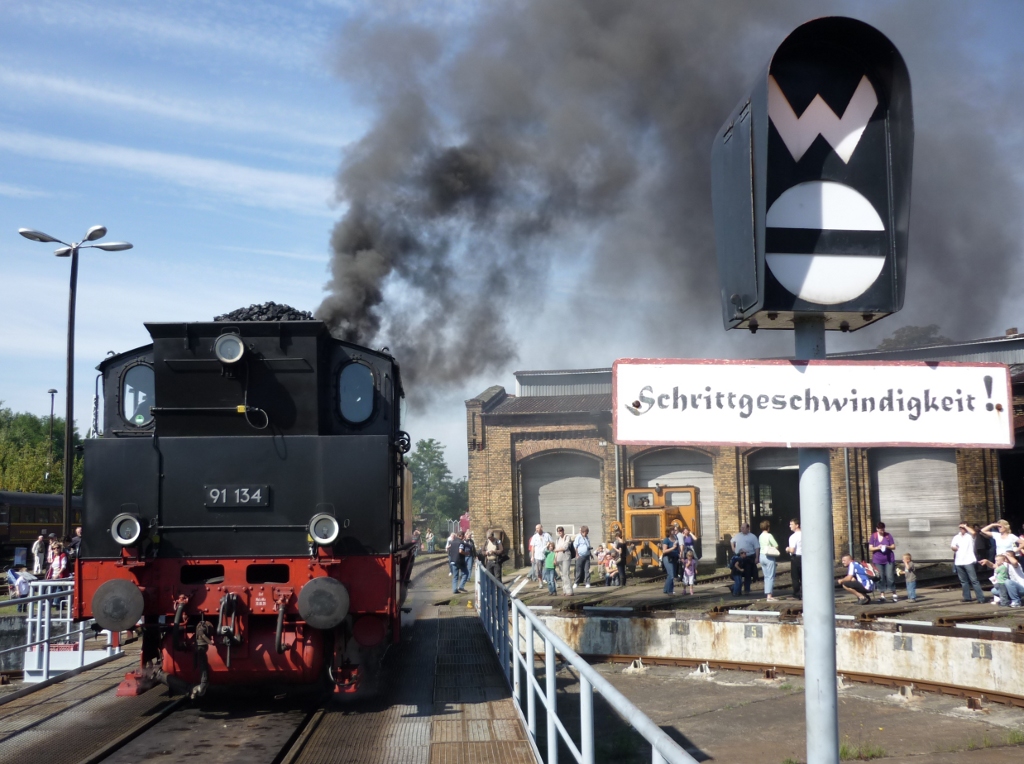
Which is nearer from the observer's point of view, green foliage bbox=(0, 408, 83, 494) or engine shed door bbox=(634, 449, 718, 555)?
engine shed door bbox=(634, 449, 718, 555)

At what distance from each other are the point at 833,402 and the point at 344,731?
261 inches

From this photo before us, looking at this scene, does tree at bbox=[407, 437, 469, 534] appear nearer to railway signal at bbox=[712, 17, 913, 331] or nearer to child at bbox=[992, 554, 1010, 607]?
child at bbox=[992, 554, 1010, 607]

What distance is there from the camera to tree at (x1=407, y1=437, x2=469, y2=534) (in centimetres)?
9206

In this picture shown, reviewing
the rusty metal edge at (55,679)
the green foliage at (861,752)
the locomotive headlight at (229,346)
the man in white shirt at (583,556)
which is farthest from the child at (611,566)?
the locomotive headlight at (229,346)

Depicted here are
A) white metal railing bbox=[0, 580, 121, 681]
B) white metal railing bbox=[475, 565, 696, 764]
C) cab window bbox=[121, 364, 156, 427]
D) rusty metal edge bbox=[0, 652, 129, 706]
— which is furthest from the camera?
white metal railing bbox=[0, 580, 121, 681]

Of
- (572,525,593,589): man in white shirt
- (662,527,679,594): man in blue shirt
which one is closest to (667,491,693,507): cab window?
(572,525,593,589): man in white shirt

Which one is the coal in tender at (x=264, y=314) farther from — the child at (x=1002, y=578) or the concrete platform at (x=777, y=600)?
the child at (x=1002, y=578)

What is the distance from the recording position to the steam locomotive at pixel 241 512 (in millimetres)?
8320

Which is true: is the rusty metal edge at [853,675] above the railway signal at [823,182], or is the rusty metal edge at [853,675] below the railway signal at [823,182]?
below

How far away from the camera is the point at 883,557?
18453mm

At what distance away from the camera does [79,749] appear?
7359mm

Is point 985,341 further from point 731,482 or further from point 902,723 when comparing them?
point 902,723

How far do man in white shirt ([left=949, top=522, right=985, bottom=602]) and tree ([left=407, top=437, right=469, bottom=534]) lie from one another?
73524mm

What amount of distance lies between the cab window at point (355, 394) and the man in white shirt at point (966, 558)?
12.1 m
